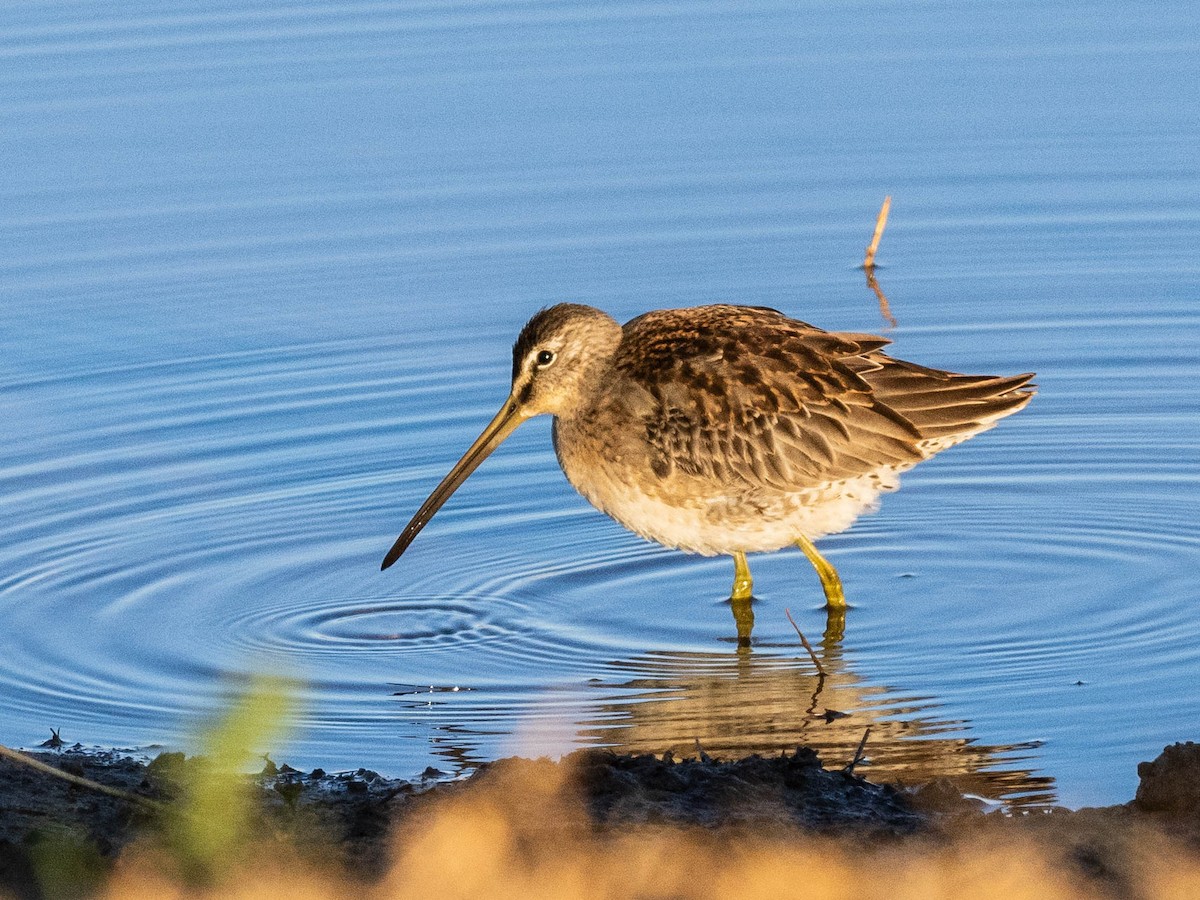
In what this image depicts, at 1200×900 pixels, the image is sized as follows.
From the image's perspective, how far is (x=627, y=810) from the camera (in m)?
5.14

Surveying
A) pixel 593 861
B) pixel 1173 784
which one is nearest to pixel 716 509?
pixel 1173 784

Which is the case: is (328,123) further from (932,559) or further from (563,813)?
(563,813)

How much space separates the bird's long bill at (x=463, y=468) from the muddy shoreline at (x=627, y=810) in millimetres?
2308

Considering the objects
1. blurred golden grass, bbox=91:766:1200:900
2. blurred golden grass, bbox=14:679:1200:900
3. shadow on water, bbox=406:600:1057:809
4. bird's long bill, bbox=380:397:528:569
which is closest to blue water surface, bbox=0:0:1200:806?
shadow on water, bbox=406:600:1057:809

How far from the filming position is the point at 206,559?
810 cm

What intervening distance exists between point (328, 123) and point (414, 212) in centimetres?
122

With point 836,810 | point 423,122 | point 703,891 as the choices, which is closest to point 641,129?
point 423,122

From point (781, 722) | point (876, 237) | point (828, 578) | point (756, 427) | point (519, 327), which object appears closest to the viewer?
point (781, 722)

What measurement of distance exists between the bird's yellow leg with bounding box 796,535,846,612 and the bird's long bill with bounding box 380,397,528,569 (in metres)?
1.15

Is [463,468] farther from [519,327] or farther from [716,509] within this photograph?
[519,327]

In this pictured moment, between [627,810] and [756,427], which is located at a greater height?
[756,427]

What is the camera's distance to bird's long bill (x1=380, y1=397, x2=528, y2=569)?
311 inches

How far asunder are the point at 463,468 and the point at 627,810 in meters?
2.96

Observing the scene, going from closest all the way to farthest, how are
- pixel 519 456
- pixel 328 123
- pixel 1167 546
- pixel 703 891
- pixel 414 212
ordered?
pixel 703 891, pixel 1167 546, pixel 519 456, pixel 414 212, pixel 328 123
